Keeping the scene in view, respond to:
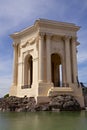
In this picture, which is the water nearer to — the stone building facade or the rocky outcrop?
the rocky outcrop

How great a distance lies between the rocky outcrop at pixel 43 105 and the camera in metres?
28.0

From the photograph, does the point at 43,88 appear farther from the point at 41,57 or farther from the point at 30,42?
the point at 30,42

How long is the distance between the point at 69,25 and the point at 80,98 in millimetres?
11748

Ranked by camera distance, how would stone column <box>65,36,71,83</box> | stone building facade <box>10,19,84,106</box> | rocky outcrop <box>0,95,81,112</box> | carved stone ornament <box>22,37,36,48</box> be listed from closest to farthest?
rocky outcrop <box>0,95,81,112</box> → stone building facade <box>10,19,84,106</box> → stone column <box>65,36,71,83</box> → carved stone ornament <box>22,37,36,48</box>

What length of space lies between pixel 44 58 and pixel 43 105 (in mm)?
8243

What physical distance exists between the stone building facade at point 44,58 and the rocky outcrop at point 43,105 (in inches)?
49.8

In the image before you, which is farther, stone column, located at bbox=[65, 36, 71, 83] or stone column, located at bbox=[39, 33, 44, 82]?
stone column, located at bbox=[65, 36, 71, 83]

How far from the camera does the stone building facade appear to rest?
32438 millimetres

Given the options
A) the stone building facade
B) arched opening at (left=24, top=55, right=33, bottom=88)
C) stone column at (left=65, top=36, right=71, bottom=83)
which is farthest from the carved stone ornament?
stone column at (left=65, top=36, right=71, bottom=83)

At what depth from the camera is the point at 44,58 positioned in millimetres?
34156

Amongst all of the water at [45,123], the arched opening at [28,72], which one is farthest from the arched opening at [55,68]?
the water at [45,123]

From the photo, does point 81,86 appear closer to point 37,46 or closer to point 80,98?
point 80,98

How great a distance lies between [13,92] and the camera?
37406 mm

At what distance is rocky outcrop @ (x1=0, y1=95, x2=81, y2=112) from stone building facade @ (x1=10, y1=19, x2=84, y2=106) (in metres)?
1.27
